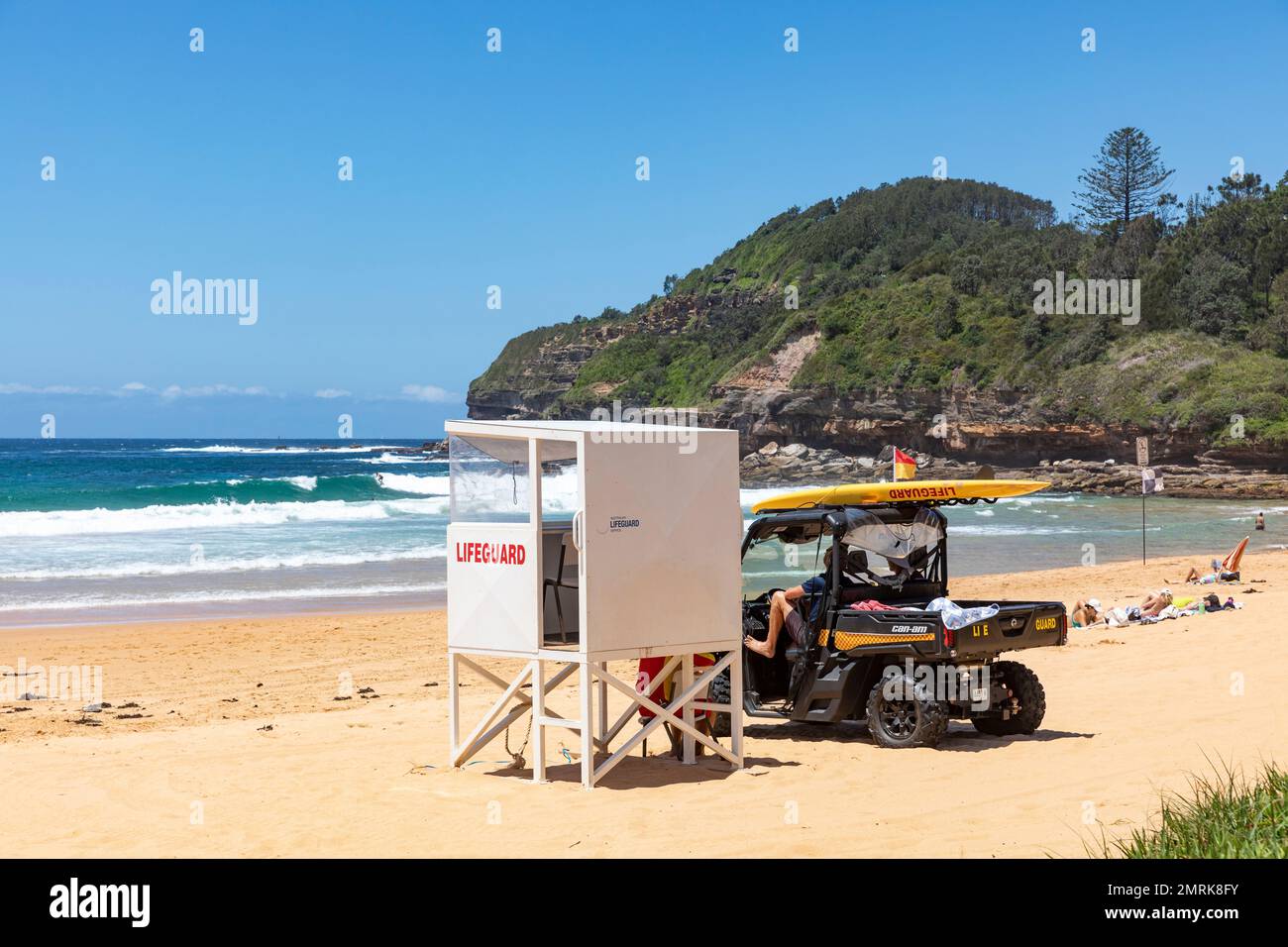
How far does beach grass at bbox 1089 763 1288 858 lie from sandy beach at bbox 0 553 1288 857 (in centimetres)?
77

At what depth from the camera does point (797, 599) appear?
32.5 ft

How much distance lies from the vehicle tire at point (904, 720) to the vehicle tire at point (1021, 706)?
554mm

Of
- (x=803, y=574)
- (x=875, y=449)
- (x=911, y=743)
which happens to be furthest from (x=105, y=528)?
(x=875, y=449)

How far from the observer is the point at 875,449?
80062 millimetres

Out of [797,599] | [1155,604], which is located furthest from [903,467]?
[1155,604]

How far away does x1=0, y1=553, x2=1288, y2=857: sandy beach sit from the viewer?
6.93 m

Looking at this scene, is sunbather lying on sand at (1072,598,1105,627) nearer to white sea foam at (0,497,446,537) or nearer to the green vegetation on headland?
white sea foam at (0,497,446,537)

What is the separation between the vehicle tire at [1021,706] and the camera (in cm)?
962

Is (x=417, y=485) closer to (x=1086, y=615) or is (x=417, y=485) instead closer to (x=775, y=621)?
(x=1086, y=615)

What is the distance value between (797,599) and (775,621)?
0.25 metres

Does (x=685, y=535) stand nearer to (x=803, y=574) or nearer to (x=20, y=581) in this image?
(x=803, y=574)

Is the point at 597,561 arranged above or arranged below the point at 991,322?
below
